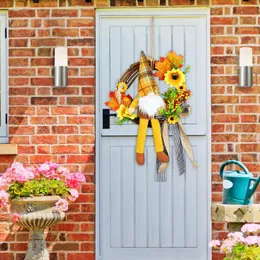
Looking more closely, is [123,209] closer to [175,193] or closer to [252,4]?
[175,193]

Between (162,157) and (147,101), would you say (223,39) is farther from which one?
(162,157)

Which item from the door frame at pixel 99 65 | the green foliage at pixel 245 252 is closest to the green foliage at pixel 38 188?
the door frame at pixel 99 65

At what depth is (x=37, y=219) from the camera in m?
6.51

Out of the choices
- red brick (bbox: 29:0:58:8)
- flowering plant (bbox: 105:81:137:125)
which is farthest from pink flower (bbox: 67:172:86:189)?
red brick (bbox: 29:0:58:8)

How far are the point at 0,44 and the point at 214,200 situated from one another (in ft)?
7.91

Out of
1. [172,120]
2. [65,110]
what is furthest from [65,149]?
[172,120]

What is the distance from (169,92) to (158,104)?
148 mm

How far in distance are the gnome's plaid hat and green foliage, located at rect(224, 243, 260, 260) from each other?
188 centimetres

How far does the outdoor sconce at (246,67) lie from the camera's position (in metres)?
6.97

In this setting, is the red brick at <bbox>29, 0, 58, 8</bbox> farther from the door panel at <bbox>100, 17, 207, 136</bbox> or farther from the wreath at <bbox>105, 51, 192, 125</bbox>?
the wreath at <bbox>105, 51, 192, 125</bbox>

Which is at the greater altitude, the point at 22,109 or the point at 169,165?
the point at 22,109

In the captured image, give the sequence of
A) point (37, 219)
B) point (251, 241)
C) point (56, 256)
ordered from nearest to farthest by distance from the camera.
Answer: point (251, 241)
point (37, 219)
point (56, 256)

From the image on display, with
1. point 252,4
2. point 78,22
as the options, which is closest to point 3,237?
point 78,22

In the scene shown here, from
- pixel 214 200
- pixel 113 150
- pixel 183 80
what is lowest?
pixel 214 200
